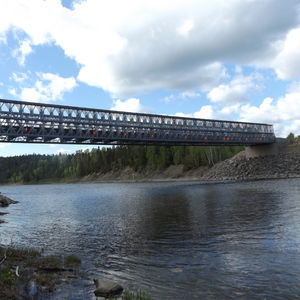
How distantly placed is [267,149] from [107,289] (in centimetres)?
12841

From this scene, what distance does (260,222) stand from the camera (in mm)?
25766

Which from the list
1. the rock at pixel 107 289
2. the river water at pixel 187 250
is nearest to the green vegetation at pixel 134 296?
the rock at pixel 107 289

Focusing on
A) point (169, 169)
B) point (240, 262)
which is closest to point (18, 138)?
point (240, 262)

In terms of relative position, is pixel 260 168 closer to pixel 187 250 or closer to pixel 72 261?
pixel 187 250

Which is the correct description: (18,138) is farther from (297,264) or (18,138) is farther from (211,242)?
(297,264)

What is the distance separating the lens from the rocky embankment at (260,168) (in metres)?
108

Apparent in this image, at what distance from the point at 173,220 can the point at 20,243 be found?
13478 mm

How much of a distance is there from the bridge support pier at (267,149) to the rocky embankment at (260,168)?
12.2ft

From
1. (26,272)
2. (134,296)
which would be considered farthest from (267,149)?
(134,296)

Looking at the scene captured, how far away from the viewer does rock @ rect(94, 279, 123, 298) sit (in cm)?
1171

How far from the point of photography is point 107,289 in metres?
11.9

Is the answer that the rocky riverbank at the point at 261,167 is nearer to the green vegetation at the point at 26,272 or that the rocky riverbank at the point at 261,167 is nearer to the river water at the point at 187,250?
the river water at the point at 187,250

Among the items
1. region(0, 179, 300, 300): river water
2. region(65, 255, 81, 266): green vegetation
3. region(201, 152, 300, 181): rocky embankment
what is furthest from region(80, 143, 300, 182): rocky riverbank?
region(65, 255, 81, 266): green vegetation

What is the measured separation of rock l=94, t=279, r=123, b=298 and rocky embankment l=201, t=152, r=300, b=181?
331 ft
